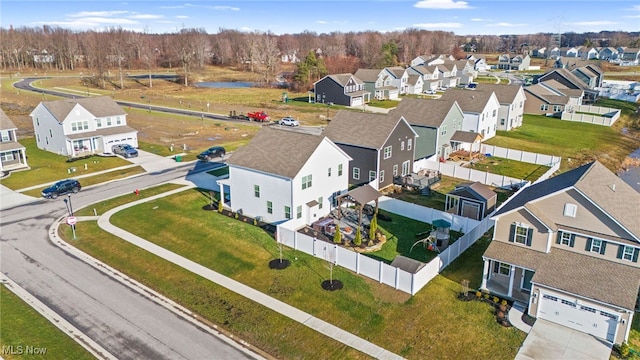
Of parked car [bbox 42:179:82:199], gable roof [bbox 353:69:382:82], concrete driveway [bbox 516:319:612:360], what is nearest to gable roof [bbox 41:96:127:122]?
parked car [bbox 42:179:82:199]

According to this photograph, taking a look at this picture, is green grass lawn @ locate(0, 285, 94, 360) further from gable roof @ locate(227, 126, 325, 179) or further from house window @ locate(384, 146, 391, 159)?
house window @ locate(384, 146, 391, 159)

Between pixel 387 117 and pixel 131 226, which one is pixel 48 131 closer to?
pixel 131 226

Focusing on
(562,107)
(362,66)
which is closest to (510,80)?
(362,66)

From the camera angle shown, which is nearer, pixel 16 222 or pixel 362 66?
pixel 16 222

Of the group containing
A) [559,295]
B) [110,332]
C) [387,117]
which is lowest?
[110,332]

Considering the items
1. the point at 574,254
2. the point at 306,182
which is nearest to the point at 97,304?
the point at 306,182
